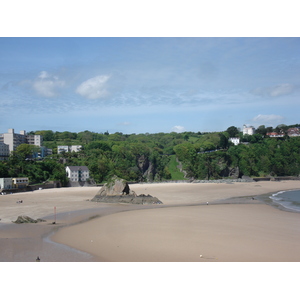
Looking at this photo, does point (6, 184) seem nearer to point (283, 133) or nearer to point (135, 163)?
point (135, 163)

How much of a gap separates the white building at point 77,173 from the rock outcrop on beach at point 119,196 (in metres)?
24.2

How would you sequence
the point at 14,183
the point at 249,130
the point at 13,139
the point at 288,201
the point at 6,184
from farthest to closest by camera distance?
the point at 249,130
the point at 13,139
the point at 14,183
the point at 6,184
the point at 288,201

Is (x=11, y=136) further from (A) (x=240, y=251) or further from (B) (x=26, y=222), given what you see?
(A) (x=240, y=251)

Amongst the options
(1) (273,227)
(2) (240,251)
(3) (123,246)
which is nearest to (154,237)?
(3) (123,246)

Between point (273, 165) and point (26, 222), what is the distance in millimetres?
68472

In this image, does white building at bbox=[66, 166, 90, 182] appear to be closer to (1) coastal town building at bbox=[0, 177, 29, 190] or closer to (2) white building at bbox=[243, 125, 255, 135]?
(1) coastal town building at bbox=[0, 177, 29, 190]

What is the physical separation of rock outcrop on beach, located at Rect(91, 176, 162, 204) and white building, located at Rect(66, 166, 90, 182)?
2423 cm

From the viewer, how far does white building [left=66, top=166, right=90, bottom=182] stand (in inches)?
2064

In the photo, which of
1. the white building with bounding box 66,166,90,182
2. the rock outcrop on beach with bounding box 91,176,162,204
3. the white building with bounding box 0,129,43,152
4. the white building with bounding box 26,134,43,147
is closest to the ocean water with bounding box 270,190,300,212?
Answer: the rock outcrop on beach with bounding box 91,176,162,204

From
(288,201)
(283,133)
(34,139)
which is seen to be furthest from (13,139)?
(283,133)

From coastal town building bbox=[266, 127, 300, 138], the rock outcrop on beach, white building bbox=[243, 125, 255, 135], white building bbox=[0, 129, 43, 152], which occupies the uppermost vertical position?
white building bbox=[243, 125, 255, 135]

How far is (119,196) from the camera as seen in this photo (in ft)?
91.5

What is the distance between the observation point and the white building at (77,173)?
5244 cm

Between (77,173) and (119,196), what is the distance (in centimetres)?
2701
